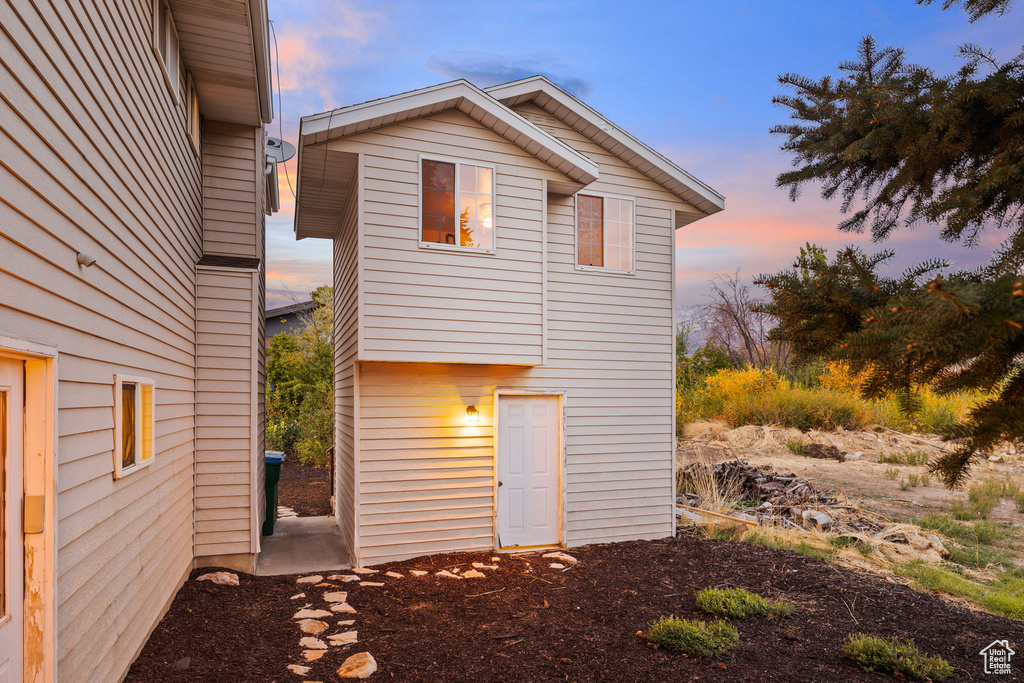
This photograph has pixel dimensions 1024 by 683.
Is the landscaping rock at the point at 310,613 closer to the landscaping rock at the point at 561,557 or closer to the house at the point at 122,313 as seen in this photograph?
the house at the point at 122,313

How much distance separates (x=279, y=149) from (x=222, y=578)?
7.73 m

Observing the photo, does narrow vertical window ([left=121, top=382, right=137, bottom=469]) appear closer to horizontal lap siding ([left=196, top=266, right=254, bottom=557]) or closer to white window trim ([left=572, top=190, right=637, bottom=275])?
horizontal lap siding ([left=196, top=266, right=254, bottom=557])

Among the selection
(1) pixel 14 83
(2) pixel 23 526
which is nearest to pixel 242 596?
(2) pixel 23 526

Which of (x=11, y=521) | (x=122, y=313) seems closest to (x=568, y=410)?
(x=122, y=313)

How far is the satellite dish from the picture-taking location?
431 inches

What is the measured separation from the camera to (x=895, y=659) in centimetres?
466

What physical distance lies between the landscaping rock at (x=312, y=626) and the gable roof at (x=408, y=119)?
5.17 meters

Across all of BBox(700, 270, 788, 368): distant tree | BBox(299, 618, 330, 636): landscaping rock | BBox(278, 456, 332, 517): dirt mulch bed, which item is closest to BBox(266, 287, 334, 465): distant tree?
BBox(278, 456, 332, 517): dirt mulch bed

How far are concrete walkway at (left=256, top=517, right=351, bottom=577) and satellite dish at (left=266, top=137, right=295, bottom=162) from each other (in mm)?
6438

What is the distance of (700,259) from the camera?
36000 mm

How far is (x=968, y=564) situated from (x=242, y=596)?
30.0ft

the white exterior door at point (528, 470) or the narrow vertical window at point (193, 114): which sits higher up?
the narrow vertical window at point (193, 114)

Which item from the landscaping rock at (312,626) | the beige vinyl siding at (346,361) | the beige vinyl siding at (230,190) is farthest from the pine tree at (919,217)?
the beige vinyl siding at (230,190)

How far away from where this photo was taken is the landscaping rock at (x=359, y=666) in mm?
4528
